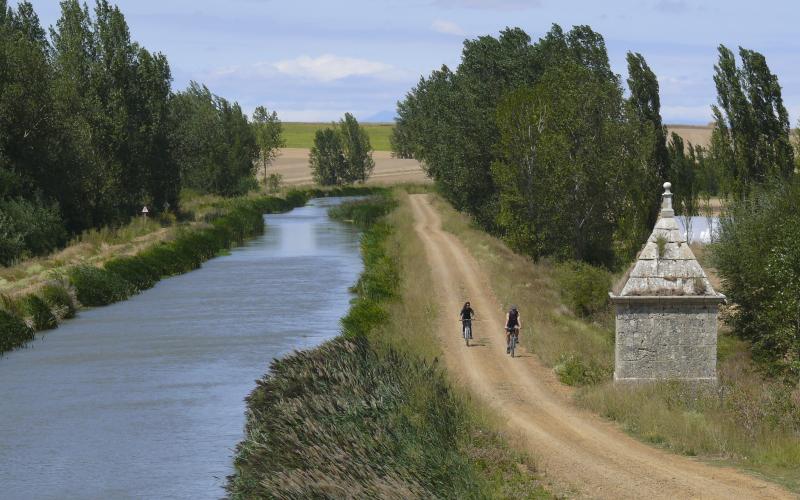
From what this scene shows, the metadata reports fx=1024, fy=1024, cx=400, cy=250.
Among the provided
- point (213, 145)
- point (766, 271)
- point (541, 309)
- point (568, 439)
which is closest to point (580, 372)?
point (568, 439)

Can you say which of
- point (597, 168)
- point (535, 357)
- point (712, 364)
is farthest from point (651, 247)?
point (597, 168)

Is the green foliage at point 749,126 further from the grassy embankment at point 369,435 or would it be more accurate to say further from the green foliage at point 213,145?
the green foliage at point 213,145

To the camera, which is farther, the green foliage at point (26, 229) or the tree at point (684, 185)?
the tree at point (684, 185)

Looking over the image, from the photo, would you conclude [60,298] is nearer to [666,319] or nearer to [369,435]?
[369,435]

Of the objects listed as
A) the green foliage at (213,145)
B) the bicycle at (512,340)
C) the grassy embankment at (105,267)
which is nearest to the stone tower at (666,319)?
the bicycle at (512,340)

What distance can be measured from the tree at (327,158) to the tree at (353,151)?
3.33ft

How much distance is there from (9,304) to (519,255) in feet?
96.9

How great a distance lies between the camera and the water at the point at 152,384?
76.8 ft

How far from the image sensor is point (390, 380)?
25.7m

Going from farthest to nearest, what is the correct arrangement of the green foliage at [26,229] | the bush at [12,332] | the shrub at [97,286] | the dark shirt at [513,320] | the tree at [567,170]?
1. the tree at [567,170]
2. the green foliage at [26,229]
3. the shrub at [97,286]
4. the bush at [12,332]
5. the dark shirt at [513,320]

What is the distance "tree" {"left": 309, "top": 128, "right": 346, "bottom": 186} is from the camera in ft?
530

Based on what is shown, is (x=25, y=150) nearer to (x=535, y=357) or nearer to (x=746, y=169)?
(x=535, y=357)

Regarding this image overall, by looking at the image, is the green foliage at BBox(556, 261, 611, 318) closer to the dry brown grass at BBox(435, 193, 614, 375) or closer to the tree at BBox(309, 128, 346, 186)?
the dry brown grass at BBox(435, 193, 614, 375)

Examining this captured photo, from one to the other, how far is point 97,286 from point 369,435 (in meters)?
29.4
